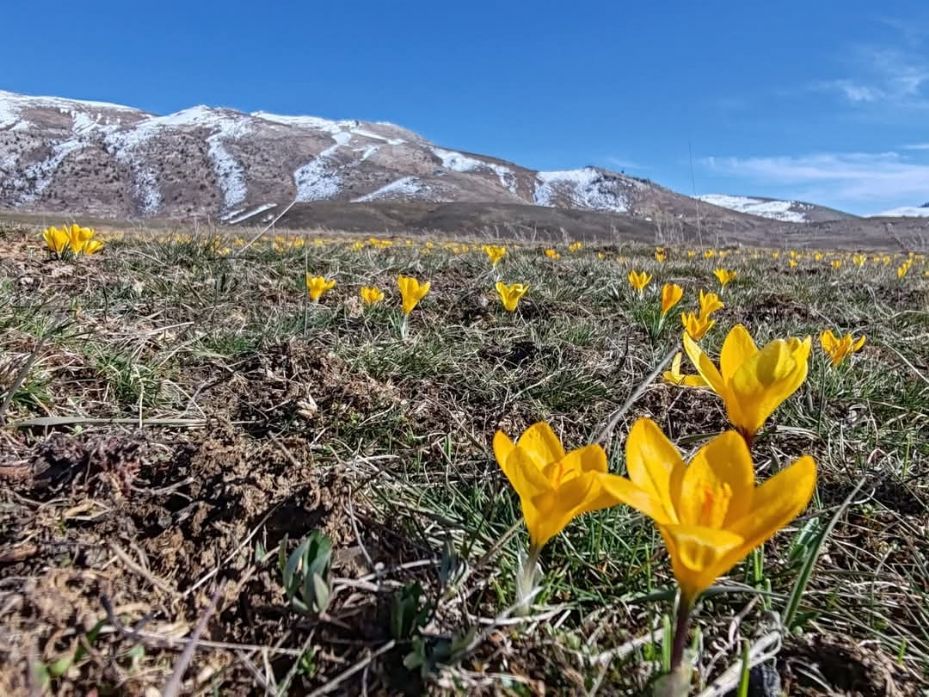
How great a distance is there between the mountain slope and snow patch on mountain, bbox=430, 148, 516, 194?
31 cm

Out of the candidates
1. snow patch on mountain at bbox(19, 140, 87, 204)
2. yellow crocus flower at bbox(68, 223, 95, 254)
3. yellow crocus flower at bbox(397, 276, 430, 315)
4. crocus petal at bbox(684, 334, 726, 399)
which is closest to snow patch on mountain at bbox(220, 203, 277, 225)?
snow patch on mountain at bbox(19, 140, 87, 204)

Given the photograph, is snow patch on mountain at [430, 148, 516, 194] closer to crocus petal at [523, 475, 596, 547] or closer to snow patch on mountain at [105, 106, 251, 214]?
snow patch on mountain at [105, 106, 251, 214]

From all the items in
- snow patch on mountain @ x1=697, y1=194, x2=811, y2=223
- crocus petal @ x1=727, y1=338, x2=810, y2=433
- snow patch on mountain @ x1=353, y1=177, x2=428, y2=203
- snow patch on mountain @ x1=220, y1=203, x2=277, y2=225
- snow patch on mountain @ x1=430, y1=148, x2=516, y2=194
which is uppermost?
snow patch on mountain @ x1=430, y1=148, x2=516, y2=194

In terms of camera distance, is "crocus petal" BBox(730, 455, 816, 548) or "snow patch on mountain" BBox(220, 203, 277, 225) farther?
"snow patch on mountain" BBox(220, 203, 277, 225)

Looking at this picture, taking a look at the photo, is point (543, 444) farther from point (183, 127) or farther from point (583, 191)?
point (183, 127)

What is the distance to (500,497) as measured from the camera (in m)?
1.33

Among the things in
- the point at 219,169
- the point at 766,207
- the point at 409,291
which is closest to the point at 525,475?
the point at 409,291

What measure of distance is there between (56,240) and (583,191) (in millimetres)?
101801

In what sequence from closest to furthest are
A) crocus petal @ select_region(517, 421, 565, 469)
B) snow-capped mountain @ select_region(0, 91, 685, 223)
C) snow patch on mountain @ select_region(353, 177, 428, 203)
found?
crocus petal @ select_region(517, 421, 565, 469)
snow-capped mountain @ select_region(0, 91, 685, 223)
snow patch on mountain @ select_region(353, 177, 428, 203)

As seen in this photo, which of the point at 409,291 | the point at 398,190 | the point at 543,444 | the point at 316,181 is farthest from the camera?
the point at 316,181

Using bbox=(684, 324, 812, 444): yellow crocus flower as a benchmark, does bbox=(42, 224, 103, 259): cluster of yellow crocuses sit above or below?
above

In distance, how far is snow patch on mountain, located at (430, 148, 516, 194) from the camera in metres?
98.9

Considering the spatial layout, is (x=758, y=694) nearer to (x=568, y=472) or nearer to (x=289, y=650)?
(x=568, y=472)

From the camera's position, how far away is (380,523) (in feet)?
4.05
